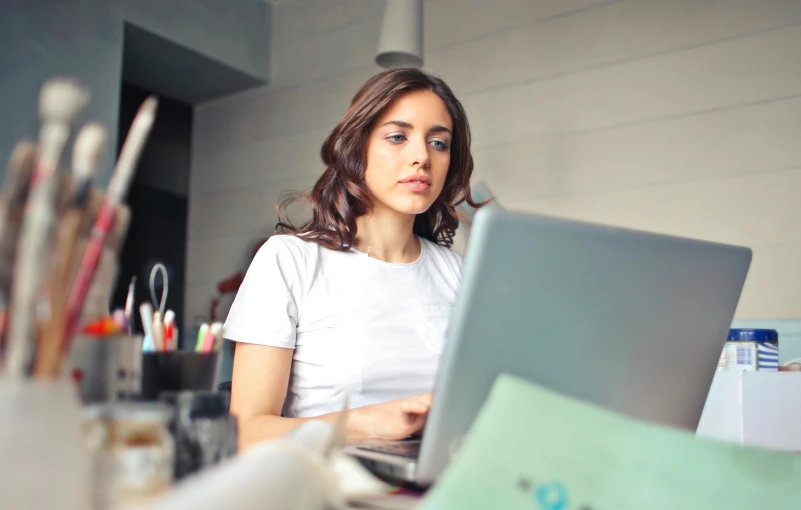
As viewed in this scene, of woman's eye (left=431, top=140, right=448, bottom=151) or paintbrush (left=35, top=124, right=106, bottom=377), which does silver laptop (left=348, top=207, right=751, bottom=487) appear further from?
woman's eye (left=431, top=140, right=448, bottom=151)

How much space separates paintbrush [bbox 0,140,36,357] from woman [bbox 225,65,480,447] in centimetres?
72

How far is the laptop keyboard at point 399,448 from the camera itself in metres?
0.74

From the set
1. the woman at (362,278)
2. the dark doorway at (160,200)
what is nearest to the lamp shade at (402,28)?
the woman at (362,278)

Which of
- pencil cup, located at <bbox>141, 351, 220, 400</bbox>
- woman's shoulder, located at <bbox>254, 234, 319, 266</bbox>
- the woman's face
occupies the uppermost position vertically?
the woman's face

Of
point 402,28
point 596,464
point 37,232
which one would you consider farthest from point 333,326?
point 402,28

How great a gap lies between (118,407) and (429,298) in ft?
3.57

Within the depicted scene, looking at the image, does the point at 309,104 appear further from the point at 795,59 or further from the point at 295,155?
the point at 795,59

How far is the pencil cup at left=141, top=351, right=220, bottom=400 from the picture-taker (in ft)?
1.87

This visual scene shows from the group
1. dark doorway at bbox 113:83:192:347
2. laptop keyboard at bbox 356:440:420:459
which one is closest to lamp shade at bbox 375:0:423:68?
dark doorway at bbox 113:83:192:347

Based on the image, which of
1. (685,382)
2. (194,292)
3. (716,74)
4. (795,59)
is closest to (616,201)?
(716,74)

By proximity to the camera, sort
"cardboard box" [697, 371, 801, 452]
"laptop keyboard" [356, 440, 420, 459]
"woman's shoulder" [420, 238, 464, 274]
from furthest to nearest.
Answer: "woman's shoulder" [420, 238, 464, 274] → "cardboard box" [697, 371, 801, 452] → "laptop keyboard" [356, 440, 420, 459]

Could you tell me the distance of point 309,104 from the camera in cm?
356

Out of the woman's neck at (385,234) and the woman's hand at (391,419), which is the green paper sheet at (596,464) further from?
the woman's neck at (385,234)

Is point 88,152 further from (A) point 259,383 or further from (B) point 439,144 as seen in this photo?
(B) point 439,144
